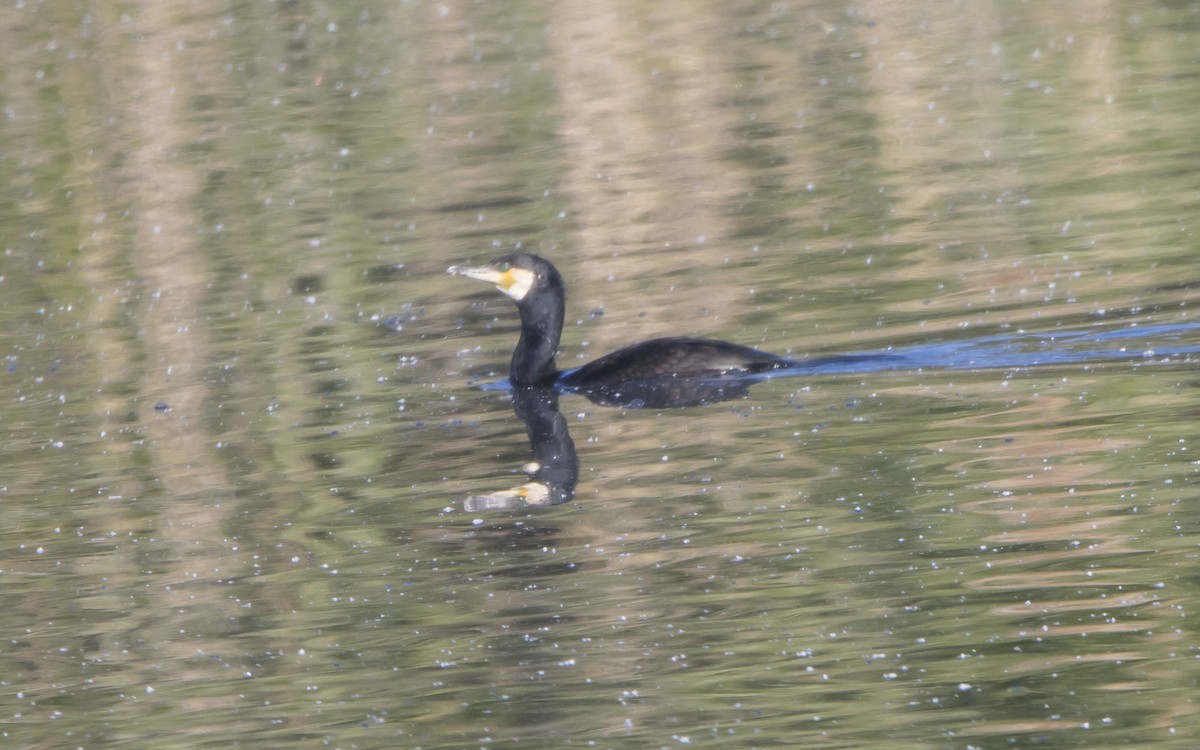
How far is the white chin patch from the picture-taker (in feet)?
41.2

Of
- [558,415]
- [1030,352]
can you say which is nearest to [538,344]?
[558,415]

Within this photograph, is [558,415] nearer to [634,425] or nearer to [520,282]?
[634,425]

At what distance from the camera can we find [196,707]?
6961 millimetres

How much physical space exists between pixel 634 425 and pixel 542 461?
84 centimetres

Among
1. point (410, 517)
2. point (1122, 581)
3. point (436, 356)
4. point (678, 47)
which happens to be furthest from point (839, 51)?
point (1122, 581)

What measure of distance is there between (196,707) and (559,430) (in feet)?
13.8

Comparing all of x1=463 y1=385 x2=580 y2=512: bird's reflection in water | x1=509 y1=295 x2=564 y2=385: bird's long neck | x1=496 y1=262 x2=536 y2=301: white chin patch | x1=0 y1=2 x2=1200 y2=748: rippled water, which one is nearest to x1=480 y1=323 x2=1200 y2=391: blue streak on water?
x1=0 y1=2 x2=1200 y2=748: rippled water

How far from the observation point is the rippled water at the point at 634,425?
677 cm

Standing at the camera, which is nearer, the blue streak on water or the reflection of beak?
the blue streak on water

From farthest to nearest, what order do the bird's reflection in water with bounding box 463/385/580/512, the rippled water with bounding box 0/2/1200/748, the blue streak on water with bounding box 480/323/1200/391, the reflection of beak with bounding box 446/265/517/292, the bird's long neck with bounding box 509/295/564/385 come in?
the reflection of beak with bounding box 446/265/517/292
the bird's long neck with bounding box 509/295/564/385
the blue streak on water with bounding box 480/323/1200/391
the bird's reflection in water with bounding box 463/385/580/512
the rippled water with bounding box 0/2/1200/748

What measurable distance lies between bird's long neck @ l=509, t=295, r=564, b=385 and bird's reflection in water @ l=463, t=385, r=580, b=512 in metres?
0.15

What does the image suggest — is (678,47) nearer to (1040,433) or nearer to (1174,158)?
(1174,158)

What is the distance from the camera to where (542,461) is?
1012cm

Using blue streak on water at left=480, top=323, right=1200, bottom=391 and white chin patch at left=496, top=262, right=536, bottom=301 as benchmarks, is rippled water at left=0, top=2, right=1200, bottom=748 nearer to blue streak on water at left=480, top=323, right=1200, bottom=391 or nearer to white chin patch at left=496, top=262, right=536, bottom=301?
blue streak on water at left=480, top=323, right=1200, bottom=391
